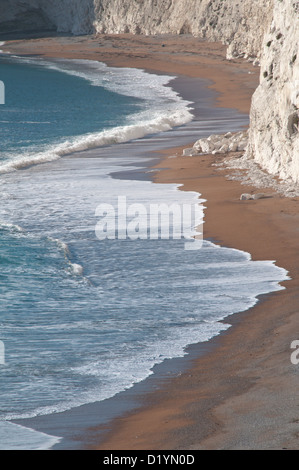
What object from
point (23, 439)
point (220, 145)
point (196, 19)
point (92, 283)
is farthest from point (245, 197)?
point (196, 19)

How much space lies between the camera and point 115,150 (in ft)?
93.1

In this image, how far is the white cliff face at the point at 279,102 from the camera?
18.9m

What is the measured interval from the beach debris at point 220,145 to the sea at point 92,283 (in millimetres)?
1688

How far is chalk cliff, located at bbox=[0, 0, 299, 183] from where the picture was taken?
19516 mm

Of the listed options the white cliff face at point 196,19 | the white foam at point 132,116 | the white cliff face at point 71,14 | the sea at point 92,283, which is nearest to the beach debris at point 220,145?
the sea at point 92,283

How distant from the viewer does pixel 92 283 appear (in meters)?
12.2

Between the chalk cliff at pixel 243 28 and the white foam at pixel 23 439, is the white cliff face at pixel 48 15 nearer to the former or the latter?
the chalk cliff at pixel 243 28

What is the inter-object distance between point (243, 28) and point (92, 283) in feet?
199

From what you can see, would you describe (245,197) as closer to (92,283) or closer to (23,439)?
(92,283)

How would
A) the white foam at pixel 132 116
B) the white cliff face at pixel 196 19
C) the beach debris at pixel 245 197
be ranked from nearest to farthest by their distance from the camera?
the beach debris at pixel 245 197 < the white foam at pixel 132 116 < the white cliff face at pixel 196 19

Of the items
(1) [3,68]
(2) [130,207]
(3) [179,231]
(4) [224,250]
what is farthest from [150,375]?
(1) [3,68]
